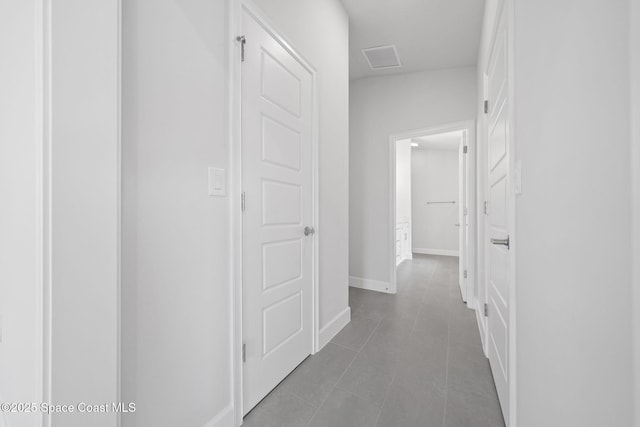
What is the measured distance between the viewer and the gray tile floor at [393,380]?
1.54 meters

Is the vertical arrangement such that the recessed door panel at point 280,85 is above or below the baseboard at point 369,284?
above

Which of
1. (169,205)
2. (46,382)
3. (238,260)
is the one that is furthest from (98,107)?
(238,260)

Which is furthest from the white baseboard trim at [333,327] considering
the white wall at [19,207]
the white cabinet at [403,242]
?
the white cabinet at [403,242]

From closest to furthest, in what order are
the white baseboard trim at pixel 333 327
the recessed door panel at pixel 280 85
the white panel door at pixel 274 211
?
the white panel door at pixel 274 211, the recessed door panel at pixel 280 85, the white baseboard trim at pixel 333 327

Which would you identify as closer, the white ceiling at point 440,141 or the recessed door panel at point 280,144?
the recessed door panel at point 280,144

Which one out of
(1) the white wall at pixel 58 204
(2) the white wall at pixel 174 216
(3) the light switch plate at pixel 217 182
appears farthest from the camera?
(3) the light switch plate at pixel 217 182

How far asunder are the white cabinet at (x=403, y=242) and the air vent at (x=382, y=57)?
3196 mm

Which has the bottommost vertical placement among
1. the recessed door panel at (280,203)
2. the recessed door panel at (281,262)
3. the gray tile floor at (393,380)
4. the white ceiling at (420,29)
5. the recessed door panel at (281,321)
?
the gray tile floor at (393,380)

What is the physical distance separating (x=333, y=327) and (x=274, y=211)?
1.30m

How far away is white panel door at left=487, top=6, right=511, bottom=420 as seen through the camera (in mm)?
1443

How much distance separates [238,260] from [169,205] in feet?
1.51

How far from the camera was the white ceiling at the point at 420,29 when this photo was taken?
2688mm

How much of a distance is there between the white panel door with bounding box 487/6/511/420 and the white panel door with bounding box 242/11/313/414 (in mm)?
1187

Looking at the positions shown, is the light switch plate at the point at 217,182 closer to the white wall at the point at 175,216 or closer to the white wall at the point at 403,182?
the white wall at the point at 175,216
